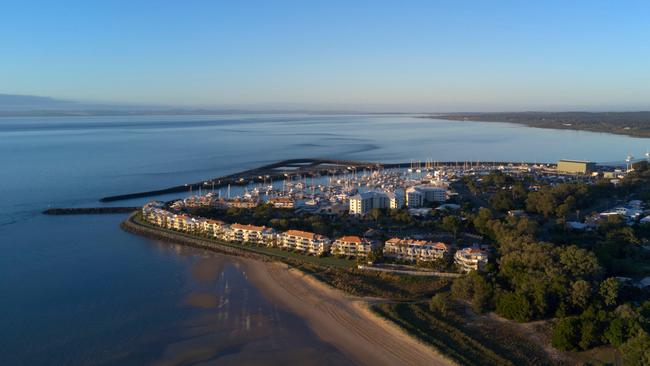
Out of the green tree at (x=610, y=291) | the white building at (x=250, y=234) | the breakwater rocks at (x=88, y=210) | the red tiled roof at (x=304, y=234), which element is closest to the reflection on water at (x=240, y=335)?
the red tiled roof at (x=304, y=234)

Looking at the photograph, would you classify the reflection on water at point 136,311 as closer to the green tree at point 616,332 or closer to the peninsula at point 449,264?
the peninsula at point 449,264

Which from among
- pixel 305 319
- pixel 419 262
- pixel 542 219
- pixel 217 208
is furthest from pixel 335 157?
pixel 305 319

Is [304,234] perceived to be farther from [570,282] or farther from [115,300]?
[570,282]

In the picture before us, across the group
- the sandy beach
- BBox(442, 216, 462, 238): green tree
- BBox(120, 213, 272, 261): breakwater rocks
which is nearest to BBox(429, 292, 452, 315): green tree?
the sandy beach

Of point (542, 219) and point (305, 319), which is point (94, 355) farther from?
point (542, 219)

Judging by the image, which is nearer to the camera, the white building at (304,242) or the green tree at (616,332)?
the green tree at (616,332)

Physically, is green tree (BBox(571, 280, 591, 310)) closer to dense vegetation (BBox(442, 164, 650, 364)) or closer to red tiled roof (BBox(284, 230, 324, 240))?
dense vegetation (BBox(442, 164, 650, 364))
